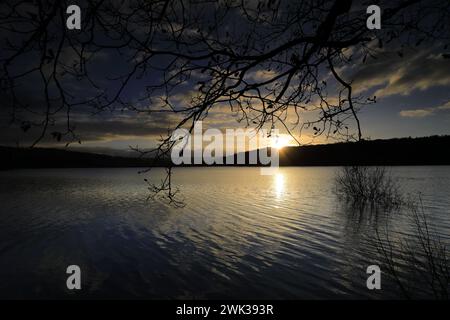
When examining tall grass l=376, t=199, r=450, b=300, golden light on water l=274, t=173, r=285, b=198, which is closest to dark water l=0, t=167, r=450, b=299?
tall grass l=376, t=199, r=450, b=300

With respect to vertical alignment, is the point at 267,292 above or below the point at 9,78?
below

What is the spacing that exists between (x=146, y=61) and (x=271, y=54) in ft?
4.19

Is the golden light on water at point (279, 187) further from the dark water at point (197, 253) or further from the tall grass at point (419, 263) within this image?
the tall grass at point (419, 263)

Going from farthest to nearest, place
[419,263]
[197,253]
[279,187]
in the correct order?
[279,187] < [197,253] < [419,263]

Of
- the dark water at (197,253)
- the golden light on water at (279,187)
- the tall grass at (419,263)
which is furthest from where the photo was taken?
the golden light on water at (279,187)

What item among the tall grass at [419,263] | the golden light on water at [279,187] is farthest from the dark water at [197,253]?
the golden light on water at [279,187]

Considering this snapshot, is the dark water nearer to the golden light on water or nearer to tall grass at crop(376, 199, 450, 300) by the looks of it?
tall grass at crop(376, 199, 450, 300)

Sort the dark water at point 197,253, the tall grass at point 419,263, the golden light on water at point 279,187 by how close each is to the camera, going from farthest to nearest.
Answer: the golden light on water at point 279,187 < the dark water at point 197,253 < the tall grass at point 419,263

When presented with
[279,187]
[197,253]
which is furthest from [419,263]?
[279,187]

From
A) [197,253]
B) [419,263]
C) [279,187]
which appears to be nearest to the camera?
[419,263]

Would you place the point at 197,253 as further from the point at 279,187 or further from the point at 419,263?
the point at 279,187

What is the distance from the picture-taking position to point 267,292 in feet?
26.8
